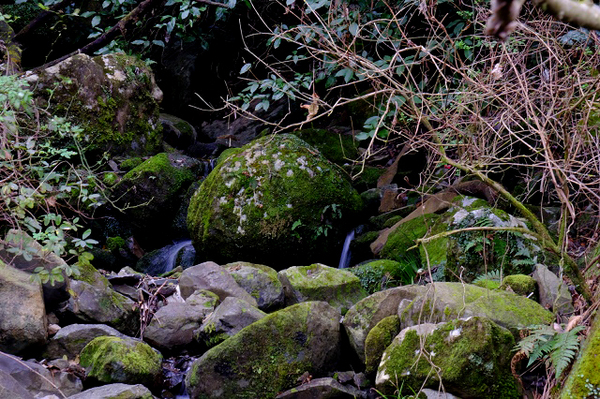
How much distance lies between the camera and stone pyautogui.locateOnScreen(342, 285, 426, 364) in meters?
3.66

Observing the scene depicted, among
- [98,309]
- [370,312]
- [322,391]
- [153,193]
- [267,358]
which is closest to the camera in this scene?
[322,391]

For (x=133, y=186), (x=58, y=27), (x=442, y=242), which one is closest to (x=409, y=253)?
(x=442, y=242)

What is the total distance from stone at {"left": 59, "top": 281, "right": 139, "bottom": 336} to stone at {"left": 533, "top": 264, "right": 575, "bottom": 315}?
300 cm

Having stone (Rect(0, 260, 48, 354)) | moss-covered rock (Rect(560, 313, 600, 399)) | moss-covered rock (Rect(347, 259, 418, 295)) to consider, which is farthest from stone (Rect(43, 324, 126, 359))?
moss-covered rock (Rect(560, 313, 600, 399))

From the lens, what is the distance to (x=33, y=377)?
3246 millimetres

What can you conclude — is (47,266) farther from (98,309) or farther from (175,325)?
(175,325)

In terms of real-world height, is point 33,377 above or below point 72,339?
above

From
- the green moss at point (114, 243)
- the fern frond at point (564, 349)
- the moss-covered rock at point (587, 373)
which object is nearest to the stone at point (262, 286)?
the fern frond at point (564, 349)

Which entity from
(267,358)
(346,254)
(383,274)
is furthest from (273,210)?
(267,358)

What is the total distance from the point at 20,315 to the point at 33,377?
19.4 inches

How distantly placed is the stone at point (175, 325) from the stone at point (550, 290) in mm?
2429

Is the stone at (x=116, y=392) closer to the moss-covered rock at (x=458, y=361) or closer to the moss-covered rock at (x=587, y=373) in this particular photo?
the moss-covered rock at (x=458, y=361)

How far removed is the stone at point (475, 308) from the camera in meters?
3.22

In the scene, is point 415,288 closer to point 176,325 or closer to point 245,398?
point 245,398
